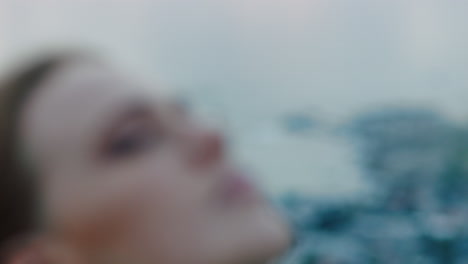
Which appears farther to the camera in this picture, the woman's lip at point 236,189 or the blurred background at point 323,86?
the blurred background at point 323,86

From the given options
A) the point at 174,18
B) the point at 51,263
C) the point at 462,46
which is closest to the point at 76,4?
the point at 174,18

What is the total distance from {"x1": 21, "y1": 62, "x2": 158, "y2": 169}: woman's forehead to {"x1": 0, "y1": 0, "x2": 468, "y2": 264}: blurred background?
8.1 inches

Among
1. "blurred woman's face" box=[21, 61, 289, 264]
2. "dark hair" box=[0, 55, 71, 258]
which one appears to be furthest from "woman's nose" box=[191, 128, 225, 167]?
"dark hair" box=[0, 55, 71, 258]

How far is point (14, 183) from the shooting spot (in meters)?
0.51

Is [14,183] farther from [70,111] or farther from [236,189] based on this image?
[236,189]

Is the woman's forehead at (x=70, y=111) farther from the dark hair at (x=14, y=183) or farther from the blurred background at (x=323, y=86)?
the blurred background at (x=323, y=86)

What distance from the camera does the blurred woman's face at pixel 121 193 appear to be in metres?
0.50

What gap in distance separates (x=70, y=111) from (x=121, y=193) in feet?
0.28

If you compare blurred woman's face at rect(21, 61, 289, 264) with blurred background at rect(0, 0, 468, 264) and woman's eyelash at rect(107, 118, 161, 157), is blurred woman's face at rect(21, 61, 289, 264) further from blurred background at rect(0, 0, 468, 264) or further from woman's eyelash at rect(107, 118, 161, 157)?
blurred background at rect(0, 0, 468, 264)

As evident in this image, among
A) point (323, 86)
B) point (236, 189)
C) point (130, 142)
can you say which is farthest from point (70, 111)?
point (323, 86)

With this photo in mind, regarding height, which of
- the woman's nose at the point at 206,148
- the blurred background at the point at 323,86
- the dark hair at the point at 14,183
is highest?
the blurred background at the point at 323,86

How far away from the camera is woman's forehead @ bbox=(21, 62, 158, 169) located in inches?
19.8

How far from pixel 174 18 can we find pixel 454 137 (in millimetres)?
396

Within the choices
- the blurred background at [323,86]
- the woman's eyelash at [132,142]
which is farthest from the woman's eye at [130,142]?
the blurred background at [323,86]
